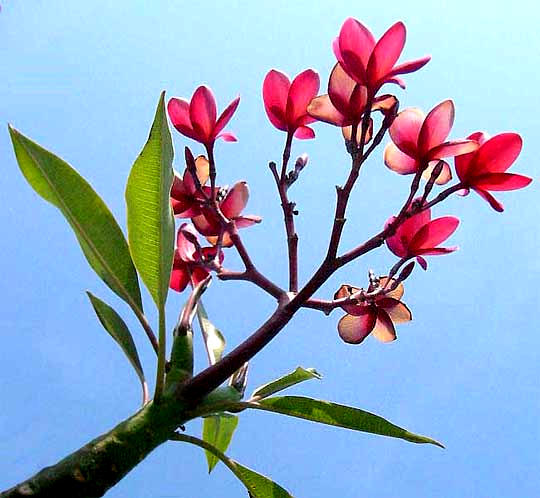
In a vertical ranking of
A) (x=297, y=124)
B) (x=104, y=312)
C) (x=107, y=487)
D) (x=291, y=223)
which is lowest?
(x=107, y=487)

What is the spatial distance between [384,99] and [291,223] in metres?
0.20

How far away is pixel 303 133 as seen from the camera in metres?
1.03

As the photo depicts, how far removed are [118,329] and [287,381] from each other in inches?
9.4

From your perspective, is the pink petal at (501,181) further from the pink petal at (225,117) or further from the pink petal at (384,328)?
the pink petal at (225,117)

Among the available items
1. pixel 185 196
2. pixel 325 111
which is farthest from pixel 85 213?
pixel 325 111

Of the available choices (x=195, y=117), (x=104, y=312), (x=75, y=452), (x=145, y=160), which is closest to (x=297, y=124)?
(x=195, y=117)

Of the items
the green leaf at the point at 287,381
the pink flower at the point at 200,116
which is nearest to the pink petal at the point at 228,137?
the pink flower at the point at 200,116

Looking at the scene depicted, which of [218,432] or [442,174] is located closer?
[442,174]

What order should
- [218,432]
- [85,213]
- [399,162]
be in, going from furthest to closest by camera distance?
[218,432] → [399,162] → [85,213]

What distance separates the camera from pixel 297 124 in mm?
1013

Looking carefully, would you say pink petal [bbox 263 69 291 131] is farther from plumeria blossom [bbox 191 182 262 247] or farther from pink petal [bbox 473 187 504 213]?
pink petal [bbox 473 187 504 213]

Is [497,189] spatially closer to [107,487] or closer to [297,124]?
[297,124]

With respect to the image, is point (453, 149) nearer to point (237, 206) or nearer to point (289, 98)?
point (289, 98)

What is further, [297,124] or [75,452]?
[297,124]
